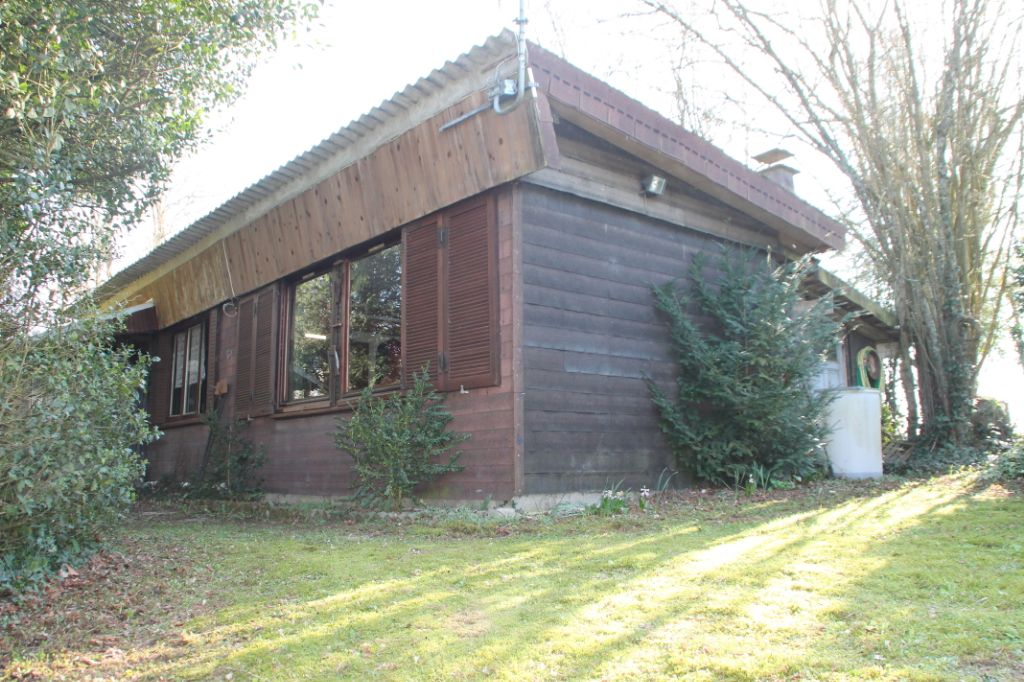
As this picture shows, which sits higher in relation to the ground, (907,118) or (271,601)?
(907,118)

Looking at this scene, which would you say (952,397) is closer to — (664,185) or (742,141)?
(664,185)

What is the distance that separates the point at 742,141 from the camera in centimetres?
1383

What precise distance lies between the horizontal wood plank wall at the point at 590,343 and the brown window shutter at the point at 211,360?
6658mm

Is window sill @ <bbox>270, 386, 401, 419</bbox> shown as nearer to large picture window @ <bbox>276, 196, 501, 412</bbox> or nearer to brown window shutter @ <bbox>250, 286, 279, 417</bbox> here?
large picture window @ <bbox>276, 196, 501, 412</bbox>

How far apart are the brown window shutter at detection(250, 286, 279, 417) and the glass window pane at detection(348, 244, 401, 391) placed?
66.7 inches

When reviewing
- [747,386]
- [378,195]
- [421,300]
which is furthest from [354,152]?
[747,386]

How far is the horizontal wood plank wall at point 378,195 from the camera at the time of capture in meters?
6.57

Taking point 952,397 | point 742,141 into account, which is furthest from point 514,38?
point 742,141

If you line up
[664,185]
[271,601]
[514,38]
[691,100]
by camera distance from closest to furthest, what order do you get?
[271,601], [514,38], [664,185], [691,100]

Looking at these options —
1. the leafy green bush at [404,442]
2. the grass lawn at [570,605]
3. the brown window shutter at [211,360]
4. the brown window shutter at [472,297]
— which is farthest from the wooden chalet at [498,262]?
the brown window shutter at [211,360]

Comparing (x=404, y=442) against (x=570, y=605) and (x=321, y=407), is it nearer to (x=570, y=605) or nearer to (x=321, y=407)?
(x=321, y=407)

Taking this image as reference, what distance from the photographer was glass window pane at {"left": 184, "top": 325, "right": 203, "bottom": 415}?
→ 12508 millimetres

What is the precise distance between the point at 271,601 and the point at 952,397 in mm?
8739

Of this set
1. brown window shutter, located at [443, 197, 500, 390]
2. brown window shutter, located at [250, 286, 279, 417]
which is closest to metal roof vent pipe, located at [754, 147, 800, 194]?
brown window shutter, located at [443, 197, 500, 390]
